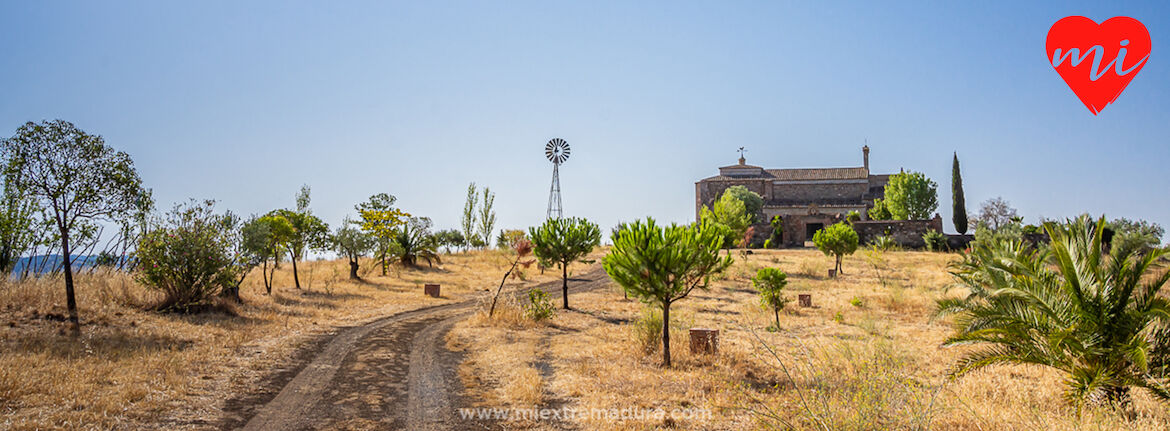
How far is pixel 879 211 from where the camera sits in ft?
166

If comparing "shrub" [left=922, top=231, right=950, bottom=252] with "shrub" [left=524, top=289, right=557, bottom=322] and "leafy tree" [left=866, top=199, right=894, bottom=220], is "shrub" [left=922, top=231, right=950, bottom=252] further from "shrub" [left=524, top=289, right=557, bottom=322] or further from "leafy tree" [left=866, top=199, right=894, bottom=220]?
"shrub" [left=524, top=289, right=557, bottom=322]

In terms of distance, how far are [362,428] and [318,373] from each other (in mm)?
3162

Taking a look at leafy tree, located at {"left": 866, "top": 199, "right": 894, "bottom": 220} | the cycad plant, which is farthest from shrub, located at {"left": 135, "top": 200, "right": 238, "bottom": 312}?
leafy tree, located at {"left": 866, "top": 199, "right": 894, "bottom": 220}

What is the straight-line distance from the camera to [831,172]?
59000mm

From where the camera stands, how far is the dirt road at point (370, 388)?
6.73 m

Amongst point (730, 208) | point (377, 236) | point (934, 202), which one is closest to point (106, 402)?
point (377, 236)

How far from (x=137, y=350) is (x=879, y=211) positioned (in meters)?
53.6

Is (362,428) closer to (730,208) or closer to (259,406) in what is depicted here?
(259,406)

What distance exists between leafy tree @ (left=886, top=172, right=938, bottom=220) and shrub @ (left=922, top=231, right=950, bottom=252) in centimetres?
1163

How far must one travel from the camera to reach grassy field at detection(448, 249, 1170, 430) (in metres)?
6.04

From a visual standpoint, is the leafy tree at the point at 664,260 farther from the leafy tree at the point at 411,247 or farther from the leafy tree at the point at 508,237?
the leafy tree at the point at 508,237

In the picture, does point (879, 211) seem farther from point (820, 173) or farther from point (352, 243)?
point (352, 243)

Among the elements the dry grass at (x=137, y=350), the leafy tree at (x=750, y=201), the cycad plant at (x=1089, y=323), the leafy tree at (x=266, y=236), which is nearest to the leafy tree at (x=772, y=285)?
the cycad plant at (x=1089, y=323)

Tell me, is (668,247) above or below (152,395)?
above
